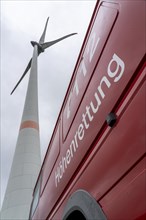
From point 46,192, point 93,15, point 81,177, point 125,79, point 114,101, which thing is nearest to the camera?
point 125,79

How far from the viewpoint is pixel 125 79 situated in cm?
171

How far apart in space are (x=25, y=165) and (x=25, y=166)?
47 millimetres

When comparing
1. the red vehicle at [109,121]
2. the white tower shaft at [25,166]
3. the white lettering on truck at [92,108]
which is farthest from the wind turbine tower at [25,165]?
the red vehicle at [109,121]

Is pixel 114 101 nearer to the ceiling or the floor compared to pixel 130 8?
nearer to the floor

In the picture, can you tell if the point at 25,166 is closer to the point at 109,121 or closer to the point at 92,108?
the point at 92,108

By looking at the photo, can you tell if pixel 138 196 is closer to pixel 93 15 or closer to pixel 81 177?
pixel 81 177

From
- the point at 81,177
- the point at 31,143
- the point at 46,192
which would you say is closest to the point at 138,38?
the point at 81,177

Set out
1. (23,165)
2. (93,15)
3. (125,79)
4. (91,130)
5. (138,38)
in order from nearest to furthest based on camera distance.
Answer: (138,38)
(125,79)
(91,130)
(93,15)
(23,165)

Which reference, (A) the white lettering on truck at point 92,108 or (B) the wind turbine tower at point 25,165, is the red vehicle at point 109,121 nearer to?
(A) the white lettering on truck at point 92,108

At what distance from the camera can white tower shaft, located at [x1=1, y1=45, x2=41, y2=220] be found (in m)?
13.3

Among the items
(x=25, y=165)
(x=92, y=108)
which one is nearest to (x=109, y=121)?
(x=92, y=108)

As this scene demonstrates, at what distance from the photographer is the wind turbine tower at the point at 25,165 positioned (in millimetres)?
13281

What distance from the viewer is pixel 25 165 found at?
1490cm

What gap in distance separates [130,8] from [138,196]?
1013 mm
